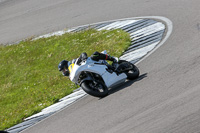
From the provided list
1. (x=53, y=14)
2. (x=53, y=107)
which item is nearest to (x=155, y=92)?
(x=53, y=107)

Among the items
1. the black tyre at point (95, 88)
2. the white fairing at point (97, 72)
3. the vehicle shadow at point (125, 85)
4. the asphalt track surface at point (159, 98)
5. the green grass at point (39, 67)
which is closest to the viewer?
the asphalt track surface at point (159, 98)

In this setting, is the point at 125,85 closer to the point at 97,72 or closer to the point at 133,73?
the point at 133,73

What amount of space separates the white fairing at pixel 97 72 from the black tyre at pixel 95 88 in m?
0.19

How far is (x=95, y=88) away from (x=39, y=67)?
21.8 feet

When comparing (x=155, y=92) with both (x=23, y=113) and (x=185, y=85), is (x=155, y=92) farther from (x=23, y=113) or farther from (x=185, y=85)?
(x=23, y=113)

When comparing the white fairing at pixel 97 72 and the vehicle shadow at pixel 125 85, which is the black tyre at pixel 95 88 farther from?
the vehicle shadow at pixel 125 85

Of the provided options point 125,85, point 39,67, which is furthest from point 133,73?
point 39,67

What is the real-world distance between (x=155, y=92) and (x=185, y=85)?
2.35 ft

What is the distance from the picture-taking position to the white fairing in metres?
10.8

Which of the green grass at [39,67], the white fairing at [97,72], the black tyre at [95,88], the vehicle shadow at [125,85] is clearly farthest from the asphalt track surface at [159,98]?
the green grass at [39,67]

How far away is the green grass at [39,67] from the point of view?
13125 mm

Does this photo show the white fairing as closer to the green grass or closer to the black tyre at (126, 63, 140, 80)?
the black tyre at (126, 63, 140, 80)

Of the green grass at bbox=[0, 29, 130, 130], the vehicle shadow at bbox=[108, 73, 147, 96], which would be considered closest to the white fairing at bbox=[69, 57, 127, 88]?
→ the vehicle shadow at bbox=[108, 73, 147, 96]

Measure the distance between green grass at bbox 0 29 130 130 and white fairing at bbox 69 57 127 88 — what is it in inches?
86.2
